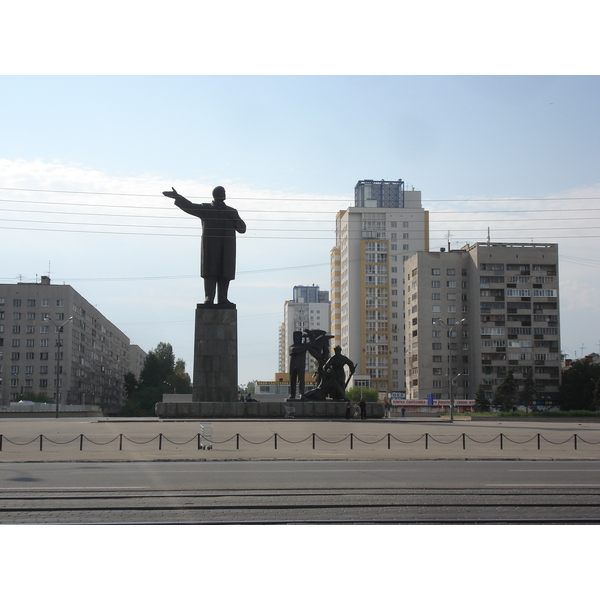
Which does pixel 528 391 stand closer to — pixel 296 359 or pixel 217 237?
pixel 296 359

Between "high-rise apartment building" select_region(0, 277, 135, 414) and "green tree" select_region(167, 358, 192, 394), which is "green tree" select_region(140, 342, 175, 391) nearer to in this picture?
"green tree" select_region(167, 358, 192, 394)

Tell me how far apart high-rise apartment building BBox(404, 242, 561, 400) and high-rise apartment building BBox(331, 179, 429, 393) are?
15308 mm

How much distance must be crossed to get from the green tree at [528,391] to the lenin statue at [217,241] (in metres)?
56.8

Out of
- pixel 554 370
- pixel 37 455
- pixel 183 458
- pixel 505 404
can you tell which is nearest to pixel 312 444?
pixel 183 458

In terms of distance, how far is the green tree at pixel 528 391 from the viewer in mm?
86750

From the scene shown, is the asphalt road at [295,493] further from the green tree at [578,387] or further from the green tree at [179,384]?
the green tree at [179,384]

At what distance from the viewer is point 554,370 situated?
93375 mm

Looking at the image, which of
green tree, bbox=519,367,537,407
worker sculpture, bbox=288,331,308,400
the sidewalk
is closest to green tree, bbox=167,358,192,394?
green tree, bbox=519,367,537,407

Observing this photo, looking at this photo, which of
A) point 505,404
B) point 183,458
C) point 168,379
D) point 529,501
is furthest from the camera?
point 168,379

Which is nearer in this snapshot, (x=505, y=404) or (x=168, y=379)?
(x=505, y=404)

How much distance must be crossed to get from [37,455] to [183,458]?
484 cm

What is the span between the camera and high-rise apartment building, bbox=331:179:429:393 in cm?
11425

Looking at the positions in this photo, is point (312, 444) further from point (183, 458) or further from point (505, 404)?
point (505, 404)

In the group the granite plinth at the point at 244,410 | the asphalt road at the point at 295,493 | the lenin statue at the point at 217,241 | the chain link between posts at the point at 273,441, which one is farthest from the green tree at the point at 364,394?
the asphalt road at the point at 295,493
